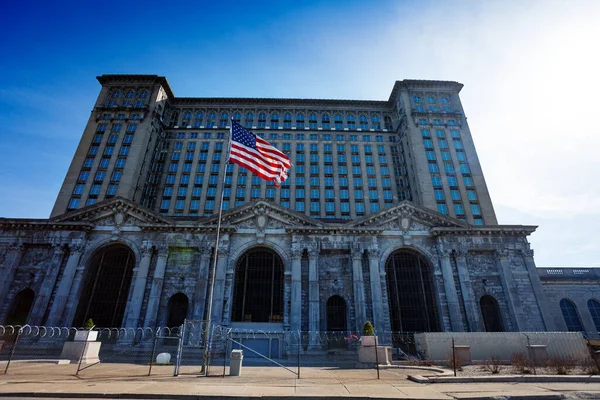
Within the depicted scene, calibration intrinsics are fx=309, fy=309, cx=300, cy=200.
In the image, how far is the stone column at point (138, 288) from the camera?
2819cm

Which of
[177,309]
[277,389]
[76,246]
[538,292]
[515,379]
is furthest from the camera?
[76,246]

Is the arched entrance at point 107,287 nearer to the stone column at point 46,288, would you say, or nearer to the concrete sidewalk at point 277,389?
the stone column at point 46,288

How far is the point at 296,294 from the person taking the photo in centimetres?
2942

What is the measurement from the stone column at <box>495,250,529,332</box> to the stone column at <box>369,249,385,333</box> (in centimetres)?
1262

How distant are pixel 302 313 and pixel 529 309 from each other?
2214cm

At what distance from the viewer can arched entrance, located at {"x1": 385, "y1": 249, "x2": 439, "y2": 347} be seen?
30.2 meters

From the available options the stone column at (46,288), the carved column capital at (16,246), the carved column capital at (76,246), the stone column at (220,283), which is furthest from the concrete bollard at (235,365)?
the carved column capital at (16,246)

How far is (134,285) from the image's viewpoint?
30.1m

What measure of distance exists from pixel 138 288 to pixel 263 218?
13.7 meters

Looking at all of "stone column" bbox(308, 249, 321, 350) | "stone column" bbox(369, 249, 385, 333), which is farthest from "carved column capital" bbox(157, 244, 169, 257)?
"stone column" bbox(369, 249, 385, 333)

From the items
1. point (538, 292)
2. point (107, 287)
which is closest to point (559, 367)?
point (538, 292)

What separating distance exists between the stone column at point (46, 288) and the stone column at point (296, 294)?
23.0 metres

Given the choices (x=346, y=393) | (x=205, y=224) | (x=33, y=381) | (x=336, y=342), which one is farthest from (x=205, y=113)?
(x=346, y=393)

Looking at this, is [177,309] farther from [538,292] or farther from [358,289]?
[538,292]
